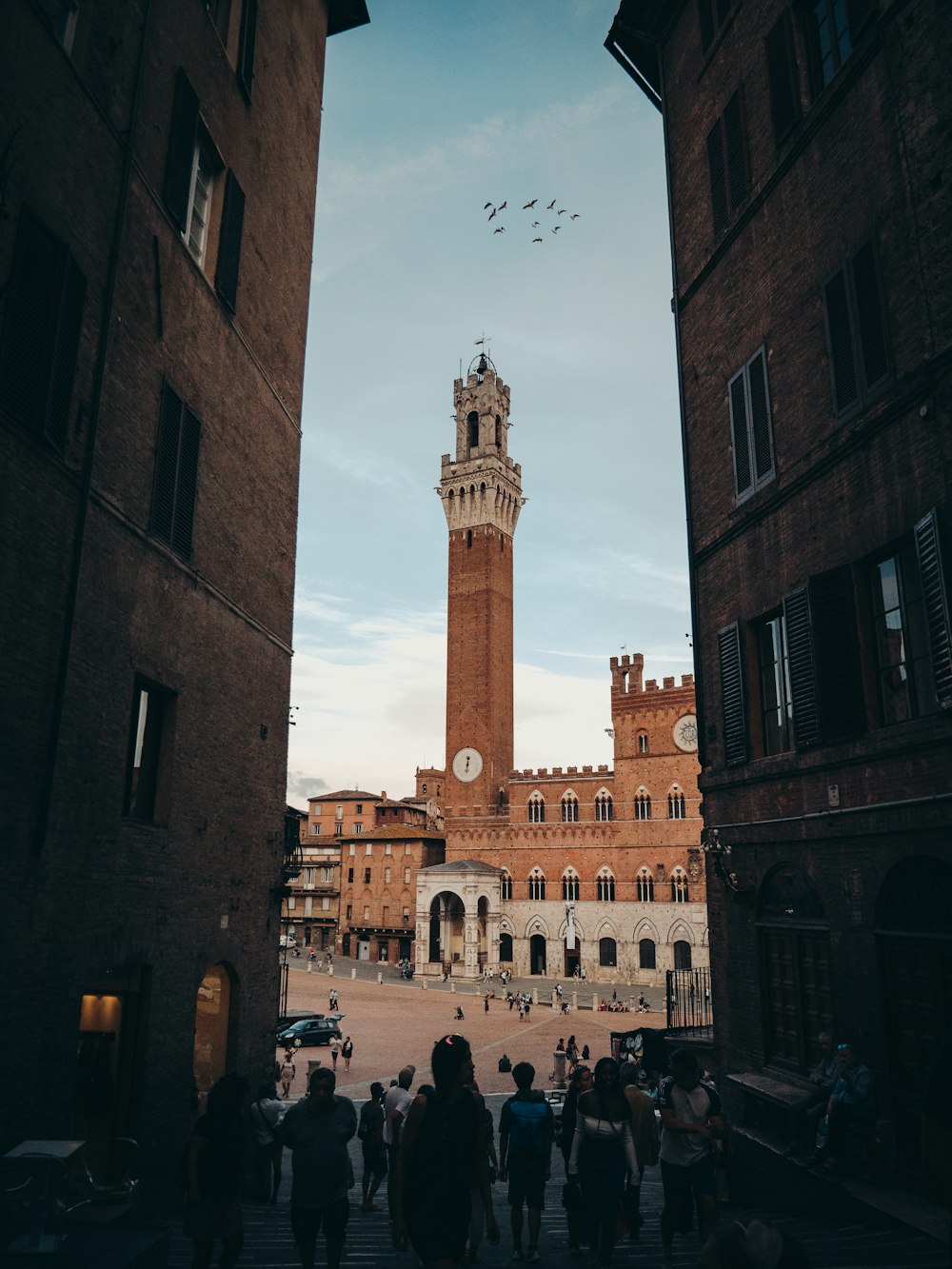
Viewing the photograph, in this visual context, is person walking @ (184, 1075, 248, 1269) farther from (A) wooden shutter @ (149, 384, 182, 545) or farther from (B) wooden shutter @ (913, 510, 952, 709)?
(B) wooden shutter @ (913, 510, 952, 709)

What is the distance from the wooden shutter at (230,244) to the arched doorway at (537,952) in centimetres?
4943

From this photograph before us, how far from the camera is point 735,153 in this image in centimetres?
1339

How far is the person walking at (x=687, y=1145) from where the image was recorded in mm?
7004

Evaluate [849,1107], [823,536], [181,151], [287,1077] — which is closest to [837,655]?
[823,536]

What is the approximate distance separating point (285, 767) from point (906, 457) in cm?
1021

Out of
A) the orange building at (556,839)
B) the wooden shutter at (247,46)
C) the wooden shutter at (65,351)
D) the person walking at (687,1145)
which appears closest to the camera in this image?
the person walking at (687,1145)

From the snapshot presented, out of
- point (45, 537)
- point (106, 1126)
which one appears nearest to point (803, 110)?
point (45, 537)

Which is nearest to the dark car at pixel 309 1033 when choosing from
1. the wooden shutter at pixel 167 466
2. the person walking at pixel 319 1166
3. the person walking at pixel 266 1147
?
the person walking at pixel 266 1147

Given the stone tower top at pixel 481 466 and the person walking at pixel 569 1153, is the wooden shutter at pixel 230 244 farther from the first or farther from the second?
the stone tower top at pixel 481 466

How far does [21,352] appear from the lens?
27.1ft

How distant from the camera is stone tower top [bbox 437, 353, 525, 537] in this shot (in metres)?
67.8

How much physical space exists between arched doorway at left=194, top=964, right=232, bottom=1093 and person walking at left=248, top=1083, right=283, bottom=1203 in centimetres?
103

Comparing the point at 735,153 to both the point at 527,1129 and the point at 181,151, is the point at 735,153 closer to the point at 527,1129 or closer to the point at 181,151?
the point at 181,151

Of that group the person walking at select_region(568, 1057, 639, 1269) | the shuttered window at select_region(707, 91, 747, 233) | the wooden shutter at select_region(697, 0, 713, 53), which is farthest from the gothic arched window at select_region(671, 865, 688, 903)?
the person walking at select_region(568, 1057, 639, 1269)
